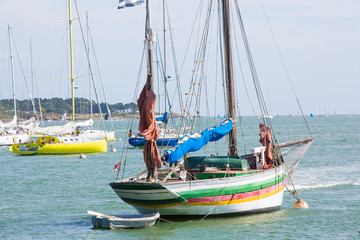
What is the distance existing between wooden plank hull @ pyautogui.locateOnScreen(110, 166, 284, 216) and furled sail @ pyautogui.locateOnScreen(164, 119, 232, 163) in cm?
142

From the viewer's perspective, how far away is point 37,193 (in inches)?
1474

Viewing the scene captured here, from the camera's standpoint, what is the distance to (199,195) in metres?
24.1

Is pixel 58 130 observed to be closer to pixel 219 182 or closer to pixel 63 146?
pixel 63 146

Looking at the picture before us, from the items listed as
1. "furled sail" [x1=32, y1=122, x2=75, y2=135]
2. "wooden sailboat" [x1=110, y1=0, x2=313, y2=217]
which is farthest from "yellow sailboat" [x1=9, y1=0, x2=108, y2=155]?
"wooden sailboat" [x1=110, y1=0, x2=313, y2=217]

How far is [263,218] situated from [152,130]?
639 cm

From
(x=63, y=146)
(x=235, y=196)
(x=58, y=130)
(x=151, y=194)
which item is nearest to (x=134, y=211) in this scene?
(x=151, y=194)

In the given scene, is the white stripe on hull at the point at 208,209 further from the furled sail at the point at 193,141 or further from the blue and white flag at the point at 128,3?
the blue and white flag at the point at 128,3

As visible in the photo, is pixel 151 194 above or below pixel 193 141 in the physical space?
below

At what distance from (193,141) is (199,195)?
109 inches

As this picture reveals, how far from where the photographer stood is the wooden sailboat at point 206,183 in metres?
23.8

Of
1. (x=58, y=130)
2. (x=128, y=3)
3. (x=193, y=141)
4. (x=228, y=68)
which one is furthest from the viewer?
(x=58, y=130)

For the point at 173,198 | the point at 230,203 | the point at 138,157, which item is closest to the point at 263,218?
the point at 230,203

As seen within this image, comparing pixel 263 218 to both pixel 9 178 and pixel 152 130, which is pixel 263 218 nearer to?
pixel 152 130

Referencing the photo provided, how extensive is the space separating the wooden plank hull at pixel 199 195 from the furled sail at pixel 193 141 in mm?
1420
